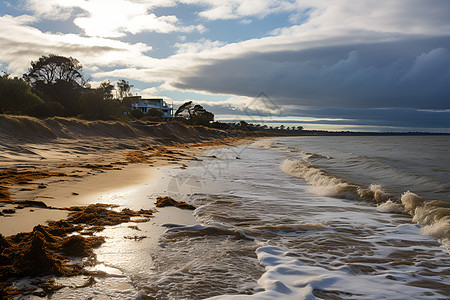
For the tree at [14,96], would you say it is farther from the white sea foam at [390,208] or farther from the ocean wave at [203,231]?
the white sea foam at [390,208]

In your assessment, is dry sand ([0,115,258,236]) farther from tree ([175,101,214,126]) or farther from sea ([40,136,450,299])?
tree ([175,101,214,126])

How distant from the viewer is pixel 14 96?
34688 mm

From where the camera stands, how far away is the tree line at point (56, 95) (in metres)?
34.9

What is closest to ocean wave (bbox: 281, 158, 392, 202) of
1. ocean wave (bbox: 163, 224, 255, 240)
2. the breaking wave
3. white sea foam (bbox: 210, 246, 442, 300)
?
the breaking wave

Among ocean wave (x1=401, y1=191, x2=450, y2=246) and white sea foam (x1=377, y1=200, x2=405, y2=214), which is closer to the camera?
ocean wave (x1=401, y1=191, x2=450, y2=246)

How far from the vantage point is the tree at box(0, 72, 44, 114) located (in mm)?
34250

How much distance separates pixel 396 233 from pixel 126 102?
250ft

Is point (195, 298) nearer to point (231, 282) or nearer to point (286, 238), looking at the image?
point (231, 282)

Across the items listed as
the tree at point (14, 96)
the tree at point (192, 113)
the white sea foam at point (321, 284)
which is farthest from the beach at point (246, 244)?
the tree at point (192, 113)

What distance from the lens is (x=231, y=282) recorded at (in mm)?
3707

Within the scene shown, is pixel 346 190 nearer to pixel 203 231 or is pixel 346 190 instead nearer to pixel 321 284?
pixel 203 231

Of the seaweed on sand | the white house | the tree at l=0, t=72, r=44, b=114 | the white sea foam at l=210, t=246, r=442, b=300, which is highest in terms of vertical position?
the white house

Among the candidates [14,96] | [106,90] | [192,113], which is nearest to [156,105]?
[192,113]

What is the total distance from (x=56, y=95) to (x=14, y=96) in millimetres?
18079
